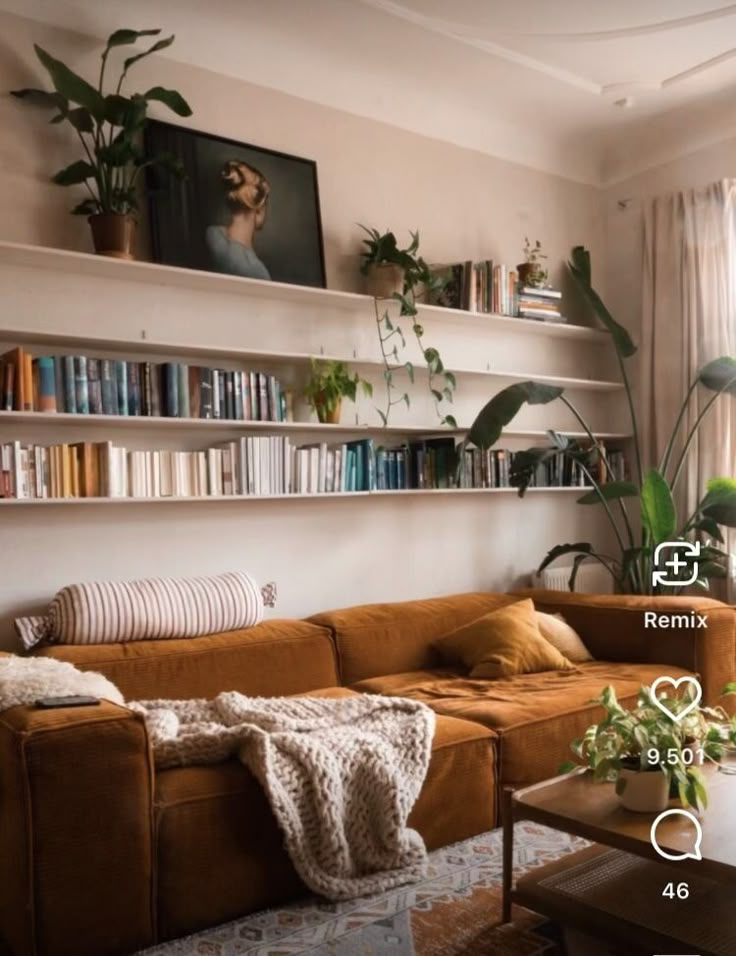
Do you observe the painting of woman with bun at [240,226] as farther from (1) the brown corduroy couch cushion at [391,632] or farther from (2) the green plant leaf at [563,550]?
(2) the green plant leaf at [563,550]

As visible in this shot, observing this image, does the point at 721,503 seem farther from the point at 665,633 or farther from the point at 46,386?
the point at 46,386

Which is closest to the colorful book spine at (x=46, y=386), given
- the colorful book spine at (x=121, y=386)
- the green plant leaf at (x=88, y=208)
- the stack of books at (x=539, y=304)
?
the colorful book spine at (x=121, y=386)

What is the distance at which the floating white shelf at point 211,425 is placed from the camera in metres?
3.15

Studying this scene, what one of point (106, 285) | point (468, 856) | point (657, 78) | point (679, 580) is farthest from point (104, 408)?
point (657, 78)

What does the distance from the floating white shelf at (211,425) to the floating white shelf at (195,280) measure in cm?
52

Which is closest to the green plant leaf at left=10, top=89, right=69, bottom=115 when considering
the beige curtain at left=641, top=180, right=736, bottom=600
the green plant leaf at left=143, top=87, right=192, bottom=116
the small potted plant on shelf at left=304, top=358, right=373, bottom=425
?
the green plant leaf at left=143, top=87, right=192, bottom=116

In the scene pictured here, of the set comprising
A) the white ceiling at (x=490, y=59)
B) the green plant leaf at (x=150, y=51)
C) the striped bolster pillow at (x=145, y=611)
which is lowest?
the striped bolster pillow at (x=145, y=611)

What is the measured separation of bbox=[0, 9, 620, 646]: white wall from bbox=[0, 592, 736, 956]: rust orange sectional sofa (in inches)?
12.6

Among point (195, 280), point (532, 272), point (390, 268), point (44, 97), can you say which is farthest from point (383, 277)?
point (44, 97)

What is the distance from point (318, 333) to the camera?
3.98 metres

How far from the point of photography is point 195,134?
3.62 m

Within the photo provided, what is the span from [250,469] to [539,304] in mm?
1816

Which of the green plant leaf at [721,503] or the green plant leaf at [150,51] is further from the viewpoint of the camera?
the green plant leaf at [721,503]

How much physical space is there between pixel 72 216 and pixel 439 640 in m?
2.08
